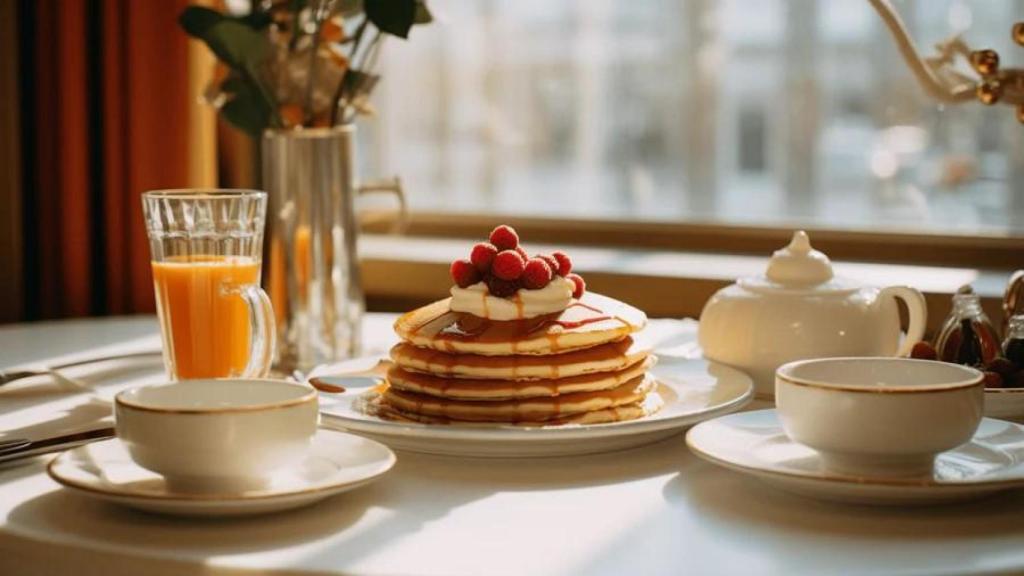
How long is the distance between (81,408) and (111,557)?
0.47m

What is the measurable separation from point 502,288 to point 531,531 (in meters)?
0.29

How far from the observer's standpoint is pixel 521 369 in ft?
3.55

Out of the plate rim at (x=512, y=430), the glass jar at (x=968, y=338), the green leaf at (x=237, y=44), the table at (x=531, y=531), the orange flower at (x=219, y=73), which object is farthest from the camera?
the orange flower at (x=219, y=73)

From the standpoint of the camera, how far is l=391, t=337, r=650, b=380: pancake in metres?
1.08

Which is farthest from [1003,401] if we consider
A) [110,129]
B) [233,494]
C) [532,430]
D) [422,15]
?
[110,129]

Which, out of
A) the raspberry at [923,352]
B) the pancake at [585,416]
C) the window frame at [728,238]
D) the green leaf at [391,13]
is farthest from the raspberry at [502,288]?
the window frame at [728,238]

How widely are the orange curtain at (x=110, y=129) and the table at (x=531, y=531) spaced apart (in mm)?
1745

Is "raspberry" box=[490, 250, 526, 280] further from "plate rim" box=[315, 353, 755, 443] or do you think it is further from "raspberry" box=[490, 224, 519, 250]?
"plate rim" box=[315, 353, 755, 443]

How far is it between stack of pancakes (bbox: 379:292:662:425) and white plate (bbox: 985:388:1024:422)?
0.91 feet

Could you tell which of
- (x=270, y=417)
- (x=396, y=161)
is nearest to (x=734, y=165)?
(x=396, y=161)

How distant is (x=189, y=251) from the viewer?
1325 mm

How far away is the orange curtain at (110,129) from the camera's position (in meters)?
2.71

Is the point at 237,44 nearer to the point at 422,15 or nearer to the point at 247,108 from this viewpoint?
the point at 247,108

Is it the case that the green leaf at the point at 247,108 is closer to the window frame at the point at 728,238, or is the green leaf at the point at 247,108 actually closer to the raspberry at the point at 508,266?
the raspberry at the point at 508,266
